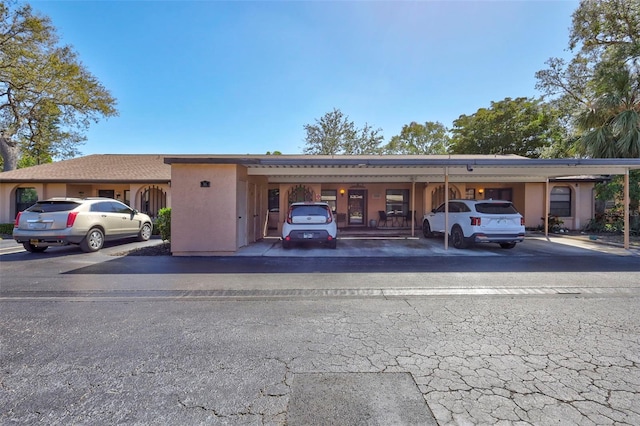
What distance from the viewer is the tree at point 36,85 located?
19.3 meters

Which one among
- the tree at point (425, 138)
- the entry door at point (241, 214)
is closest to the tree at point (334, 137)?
the tree at point (425, 138)

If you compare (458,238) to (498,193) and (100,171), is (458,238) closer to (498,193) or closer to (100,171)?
(498,193)

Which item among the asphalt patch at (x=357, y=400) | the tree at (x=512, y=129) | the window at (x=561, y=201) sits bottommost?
the asphalt patch at (x=357, y=400)

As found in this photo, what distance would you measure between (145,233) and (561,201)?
20.0 meters

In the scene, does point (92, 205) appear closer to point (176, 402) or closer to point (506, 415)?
point (176, 402)

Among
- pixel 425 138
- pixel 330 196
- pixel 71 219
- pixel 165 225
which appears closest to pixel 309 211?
pixel 165 225

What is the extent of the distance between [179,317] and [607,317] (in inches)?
228

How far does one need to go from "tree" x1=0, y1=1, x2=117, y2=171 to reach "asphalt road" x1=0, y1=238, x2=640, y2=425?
63.2ft

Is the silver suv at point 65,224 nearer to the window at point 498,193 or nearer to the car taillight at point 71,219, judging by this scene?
the car taillight at point 71,219

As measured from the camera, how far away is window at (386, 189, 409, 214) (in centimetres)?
1814

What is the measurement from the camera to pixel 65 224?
382 inches

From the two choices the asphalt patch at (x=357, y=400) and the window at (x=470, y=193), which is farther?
the window at (x=470, y=193)

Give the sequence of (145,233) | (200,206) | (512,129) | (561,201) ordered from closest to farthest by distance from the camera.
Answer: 1. (200,206)
2. (145,233)
3. (561,201)
4. (512,129)

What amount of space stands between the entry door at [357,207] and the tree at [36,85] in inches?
782
